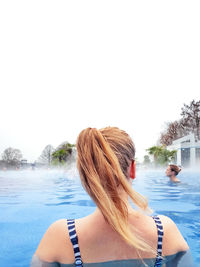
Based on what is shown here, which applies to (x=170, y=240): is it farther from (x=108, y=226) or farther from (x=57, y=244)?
(x=57, y=244)

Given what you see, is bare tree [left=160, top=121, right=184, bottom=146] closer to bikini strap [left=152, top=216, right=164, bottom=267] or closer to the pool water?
the pool water

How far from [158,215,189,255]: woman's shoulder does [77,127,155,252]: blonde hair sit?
0.10 m

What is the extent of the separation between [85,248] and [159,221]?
0.44 meters

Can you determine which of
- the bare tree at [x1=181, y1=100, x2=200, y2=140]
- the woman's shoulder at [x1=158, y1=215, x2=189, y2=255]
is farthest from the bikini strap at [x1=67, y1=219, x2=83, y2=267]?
the bare tree at [x1=181, y1=100, x2=200, y2=140]

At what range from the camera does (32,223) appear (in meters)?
4.13

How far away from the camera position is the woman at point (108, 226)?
1.40 meters

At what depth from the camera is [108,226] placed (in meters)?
1.46

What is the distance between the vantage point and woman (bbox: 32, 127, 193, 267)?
4.60 ft

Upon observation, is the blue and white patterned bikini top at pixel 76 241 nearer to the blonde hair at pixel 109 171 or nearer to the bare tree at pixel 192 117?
the blonde hair at pixel 109 171

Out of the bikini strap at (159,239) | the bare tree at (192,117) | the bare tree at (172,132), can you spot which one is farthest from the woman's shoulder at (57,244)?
the bare tree at (172,132)

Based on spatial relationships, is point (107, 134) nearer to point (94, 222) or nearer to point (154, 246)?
point (94, 222)

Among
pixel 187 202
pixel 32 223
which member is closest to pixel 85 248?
pixel 32 223

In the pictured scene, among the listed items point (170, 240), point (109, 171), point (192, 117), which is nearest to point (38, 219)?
point (170, 240)

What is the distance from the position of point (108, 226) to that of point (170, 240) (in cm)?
37
